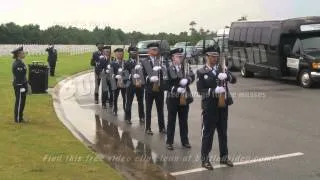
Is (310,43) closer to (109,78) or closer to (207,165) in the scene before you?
(109,78)

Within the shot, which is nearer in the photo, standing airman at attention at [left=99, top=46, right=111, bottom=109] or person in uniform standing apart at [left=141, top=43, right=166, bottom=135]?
person in uniform standing apart at [left=141, top=43, right=166, bottom=135]

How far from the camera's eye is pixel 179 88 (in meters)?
10.4

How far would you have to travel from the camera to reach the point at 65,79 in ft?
92.6

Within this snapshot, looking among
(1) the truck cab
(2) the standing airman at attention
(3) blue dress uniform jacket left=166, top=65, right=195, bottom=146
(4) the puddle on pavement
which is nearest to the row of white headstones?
(1) the truck cab

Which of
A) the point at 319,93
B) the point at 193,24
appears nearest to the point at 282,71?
the point at 319,93

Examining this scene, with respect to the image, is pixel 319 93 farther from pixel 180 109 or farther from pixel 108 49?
pixel 180 109

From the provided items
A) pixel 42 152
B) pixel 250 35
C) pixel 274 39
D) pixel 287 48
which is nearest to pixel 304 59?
pixel 287 48

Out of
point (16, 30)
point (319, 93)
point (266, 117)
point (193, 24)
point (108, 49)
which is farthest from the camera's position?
point (16, 30)

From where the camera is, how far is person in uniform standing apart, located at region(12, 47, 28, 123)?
13.0 metres

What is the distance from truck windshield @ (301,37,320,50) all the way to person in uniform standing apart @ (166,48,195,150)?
1296 centimetres

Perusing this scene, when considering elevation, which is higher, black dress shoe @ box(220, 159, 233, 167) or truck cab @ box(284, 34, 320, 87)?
truck cab @ box(284, 34, 320, 87)

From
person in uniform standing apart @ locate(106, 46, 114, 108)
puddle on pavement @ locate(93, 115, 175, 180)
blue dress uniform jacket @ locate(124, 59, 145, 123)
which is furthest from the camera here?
person in uniform standing apart @ locate(106, 46, 114, 108)

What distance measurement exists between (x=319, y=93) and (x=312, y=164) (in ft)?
36.2

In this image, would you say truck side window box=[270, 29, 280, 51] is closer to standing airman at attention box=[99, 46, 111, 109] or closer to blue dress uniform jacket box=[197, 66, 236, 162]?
standing airman at attention box=[99, 46, 111, 109]
